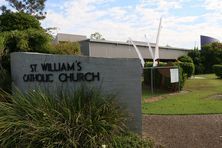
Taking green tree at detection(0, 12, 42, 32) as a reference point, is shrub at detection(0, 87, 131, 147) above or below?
below

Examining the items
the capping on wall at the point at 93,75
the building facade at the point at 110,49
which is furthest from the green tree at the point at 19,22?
the building facade at the point at 110,49

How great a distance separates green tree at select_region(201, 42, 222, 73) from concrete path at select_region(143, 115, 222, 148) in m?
43.4

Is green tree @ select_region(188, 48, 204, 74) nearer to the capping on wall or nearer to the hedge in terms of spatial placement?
the hedge

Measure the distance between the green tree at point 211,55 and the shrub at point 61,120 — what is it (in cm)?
Answer: 4763

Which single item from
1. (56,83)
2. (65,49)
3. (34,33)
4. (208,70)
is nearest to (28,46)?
(34,33)

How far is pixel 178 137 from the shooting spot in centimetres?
855

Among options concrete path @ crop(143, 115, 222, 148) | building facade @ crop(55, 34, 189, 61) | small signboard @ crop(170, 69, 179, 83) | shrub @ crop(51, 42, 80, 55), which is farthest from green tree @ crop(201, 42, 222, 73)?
concrete path @ crop(143, 115, 222, 148)

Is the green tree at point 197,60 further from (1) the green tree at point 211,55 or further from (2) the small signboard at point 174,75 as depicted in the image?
(2) the small signboard at point 174,75

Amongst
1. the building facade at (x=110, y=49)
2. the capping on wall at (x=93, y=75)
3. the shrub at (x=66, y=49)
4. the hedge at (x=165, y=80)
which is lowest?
the hedge at (x=165, y=80)

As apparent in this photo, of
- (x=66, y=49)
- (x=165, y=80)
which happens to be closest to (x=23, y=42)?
(x=66, y=49)

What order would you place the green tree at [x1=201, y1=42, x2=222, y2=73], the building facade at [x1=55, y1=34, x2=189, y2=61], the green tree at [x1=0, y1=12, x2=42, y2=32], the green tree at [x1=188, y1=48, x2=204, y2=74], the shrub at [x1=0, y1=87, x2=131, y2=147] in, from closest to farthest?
the shrub at [x1=0, y1=87, x2=131, y2=147]
the green tree at [x1=0, y1=12, x2=42, y2=32]
the building facade at [x1=55, y1=34, x2=189, y2=61]
the green tree at [x1=188, y1=48, x2=204, y2=74]
the green tree at [x1=201, y1=42, x2=222, y2=73]

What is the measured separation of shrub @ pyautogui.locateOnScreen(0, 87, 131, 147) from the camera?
6648mm

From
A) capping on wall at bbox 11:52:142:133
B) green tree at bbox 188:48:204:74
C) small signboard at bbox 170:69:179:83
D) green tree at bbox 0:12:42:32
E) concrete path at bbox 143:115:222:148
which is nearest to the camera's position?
concrete path at bbox 143:115:222:148

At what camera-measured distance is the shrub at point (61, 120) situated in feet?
21.8
